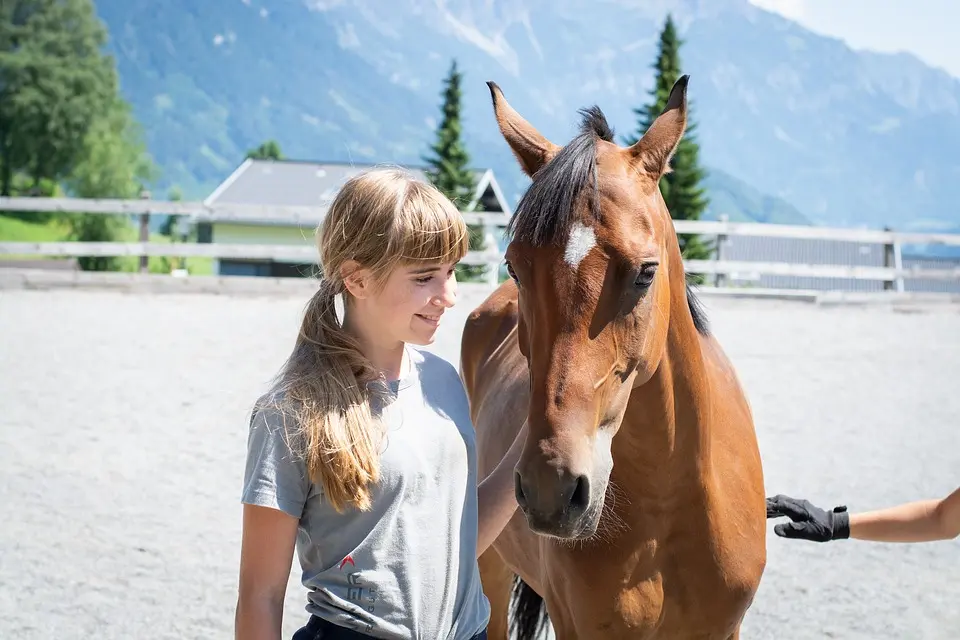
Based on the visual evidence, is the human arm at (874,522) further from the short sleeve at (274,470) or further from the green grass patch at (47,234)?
the green grass patch at (47,234)

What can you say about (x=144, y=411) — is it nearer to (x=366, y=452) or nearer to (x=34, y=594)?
(x=34, y=594)

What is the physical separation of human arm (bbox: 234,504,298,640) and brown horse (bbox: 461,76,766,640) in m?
0.49

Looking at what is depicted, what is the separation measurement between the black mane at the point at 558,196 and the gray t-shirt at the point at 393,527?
1.51 feet

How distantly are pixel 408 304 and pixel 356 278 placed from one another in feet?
0.38

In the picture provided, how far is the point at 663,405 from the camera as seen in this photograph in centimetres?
229

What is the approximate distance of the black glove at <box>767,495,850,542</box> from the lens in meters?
2.85

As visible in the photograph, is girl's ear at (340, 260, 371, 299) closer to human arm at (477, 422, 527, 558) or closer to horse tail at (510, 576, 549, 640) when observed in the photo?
human arm at (477, 422, 527, 558)

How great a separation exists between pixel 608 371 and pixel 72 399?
7.31m

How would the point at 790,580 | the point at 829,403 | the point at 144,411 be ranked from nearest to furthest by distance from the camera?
1. the point at 790,580
2. the point at 144,411
3. the point at 829,403

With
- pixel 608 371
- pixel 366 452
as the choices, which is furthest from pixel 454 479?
pixel 608 371

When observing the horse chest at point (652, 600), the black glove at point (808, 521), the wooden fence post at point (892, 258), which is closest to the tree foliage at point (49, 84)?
the wooden fence post at point (892, 258)

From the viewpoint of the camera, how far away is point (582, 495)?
181cm

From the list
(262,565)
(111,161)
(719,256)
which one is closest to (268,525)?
(262,565)

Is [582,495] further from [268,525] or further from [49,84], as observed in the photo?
[49,84]
